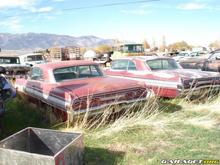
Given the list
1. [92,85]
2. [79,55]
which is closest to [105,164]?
[92,85]

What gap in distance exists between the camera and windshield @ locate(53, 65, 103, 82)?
7.60 meters

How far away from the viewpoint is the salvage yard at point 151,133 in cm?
493

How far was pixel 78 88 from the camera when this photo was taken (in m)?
6.68

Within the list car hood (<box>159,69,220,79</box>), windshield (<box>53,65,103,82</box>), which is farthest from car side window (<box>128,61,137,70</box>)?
windshield (<box>53,65,103,82</box>)

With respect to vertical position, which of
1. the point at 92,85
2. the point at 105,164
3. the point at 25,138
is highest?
the point at 92,85

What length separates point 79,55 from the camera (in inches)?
1417

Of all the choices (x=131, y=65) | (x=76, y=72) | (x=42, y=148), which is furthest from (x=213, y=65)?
(x=42, y=148)

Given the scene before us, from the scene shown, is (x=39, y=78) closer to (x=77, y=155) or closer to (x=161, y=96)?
(x=161, y=96)

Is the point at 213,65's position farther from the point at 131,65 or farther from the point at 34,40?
the point at 34,40

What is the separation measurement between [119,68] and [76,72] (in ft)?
11.7

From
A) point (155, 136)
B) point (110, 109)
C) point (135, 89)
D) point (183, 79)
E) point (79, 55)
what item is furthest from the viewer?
point (79, 55)

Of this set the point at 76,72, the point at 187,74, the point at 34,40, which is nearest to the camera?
the point at 76,72

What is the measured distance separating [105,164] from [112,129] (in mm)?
1435

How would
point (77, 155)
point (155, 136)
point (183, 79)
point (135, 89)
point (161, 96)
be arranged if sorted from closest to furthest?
point (77, 155)
point (155, 136)
point (135, 89)
point (183, 79)
point (161, 96)
